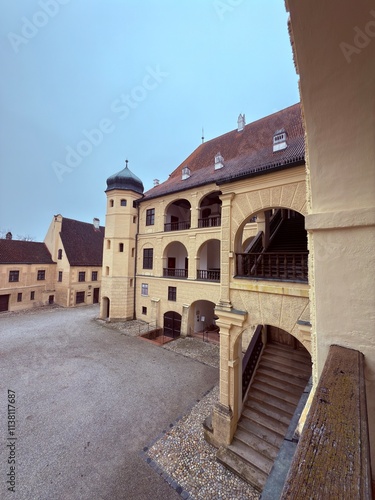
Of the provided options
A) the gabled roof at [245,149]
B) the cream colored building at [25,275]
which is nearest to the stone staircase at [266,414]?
the gabled roof at [245,149]

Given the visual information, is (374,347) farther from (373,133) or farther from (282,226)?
(282,226)

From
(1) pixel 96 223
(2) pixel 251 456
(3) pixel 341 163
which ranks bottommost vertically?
(2) pixel 251 456

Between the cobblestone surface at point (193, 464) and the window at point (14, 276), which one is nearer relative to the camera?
the cobblestone surface at point (193, 464)

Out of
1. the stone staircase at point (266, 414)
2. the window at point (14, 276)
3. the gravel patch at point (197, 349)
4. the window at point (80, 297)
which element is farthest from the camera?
the window at point (80, 297)

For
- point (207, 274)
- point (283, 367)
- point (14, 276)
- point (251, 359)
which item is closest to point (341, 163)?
point (251, 359)

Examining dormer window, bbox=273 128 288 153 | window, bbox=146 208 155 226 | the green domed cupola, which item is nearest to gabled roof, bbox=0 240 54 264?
the green domed cupola

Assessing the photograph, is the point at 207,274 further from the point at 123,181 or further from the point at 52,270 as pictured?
the point at 52,270

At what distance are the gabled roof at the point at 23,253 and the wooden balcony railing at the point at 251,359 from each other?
2565 centimetres

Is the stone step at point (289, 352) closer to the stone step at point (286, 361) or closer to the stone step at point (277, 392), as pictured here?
A: the stone step at point (286, 361)

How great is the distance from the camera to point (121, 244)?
64.3 ft

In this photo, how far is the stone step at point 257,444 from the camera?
19.7 ft

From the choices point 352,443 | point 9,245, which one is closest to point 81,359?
point 352,443

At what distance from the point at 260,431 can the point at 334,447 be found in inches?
289

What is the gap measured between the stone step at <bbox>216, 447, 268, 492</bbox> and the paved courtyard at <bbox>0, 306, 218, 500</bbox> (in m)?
1.55
